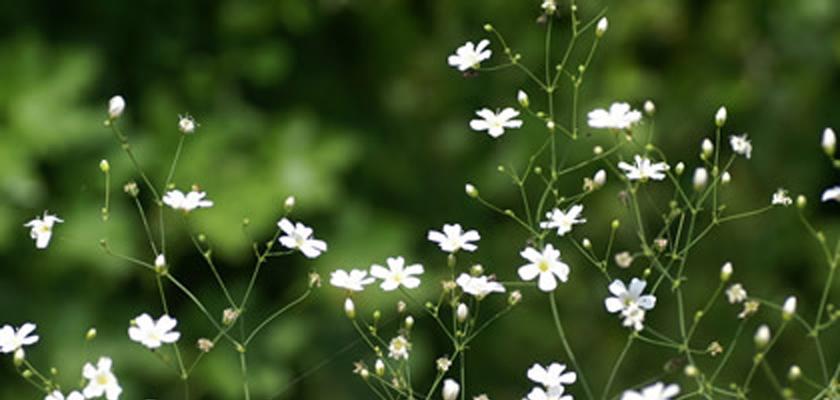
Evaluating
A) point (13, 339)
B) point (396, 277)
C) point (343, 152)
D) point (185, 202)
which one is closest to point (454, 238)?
point (396, 277)

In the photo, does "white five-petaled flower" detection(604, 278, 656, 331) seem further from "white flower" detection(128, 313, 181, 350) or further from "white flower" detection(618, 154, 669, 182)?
"white flower" detection(128, 313, 181, 350)

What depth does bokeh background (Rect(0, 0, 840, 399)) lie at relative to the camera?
6.70 ft

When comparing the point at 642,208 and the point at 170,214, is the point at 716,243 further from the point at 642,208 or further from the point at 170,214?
the point at 170,214

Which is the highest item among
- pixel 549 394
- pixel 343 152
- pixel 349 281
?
pixel 343 152

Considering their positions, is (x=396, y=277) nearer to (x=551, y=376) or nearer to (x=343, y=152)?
(x=551, y=376)

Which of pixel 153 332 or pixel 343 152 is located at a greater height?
pixel 343 152

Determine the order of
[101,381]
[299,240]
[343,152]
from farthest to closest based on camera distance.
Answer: [343,152]
[299,240]
[101,381]

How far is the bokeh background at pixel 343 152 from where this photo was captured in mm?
2043

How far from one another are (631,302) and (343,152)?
1.30 metres

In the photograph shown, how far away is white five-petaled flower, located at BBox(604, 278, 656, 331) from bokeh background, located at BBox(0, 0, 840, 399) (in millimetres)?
1181

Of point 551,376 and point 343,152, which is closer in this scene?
point 551,376

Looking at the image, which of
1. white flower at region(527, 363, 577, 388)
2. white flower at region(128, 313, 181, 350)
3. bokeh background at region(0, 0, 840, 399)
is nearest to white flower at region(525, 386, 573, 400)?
white flower at region(527, 363, 577, 388)

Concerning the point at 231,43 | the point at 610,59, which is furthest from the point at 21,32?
the point at 610,59

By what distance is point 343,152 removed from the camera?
2129mm
